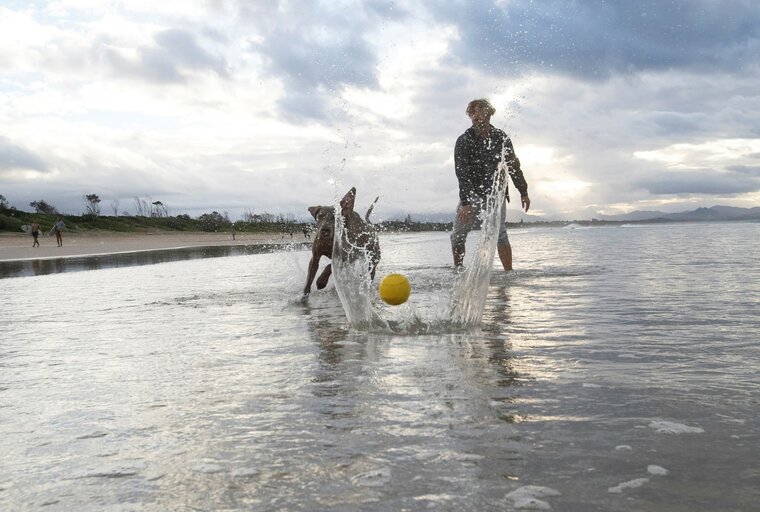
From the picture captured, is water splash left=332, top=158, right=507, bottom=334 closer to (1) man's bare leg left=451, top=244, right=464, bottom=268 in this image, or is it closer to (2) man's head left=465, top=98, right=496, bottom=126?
(1) man's bare leg left=451, top=244, right=464, bottom=268

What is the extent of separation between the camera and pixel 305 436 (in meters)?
2.69

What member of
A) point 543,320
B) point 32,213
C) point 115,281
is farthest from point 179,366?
point 32,213

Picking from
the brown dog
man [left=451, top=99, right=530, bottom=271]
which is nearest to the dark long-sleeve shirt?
man [left=451, top=99, right=530, bottom=271]

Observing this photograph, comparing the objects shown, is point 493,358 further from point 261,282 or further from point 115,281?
point 115,281

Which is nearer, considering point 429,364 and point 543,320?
point 429,364

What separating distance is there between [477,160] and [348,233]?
259cm

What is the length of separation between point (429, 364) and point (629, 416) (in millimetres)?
1435

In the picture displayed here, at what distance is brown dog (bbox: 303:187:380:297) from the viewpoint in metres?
7.89

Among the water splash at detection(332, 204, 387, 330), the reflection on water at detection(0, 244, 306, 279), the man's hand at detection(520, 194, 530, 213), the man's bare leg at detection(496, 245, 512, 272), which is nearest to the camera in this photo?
the water splash at detection(332, 204, 387, 330)

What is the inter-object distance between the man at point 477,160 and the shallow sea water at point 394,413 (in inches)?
134

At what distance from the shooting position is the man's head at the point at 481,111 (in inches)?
364

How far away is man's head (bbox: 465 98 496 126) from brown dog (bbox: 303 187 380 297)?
93.6 inches

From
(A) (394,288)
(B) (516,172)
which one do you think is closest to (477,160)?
(B) (516,172)

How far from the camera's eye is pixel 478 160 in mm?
9359
